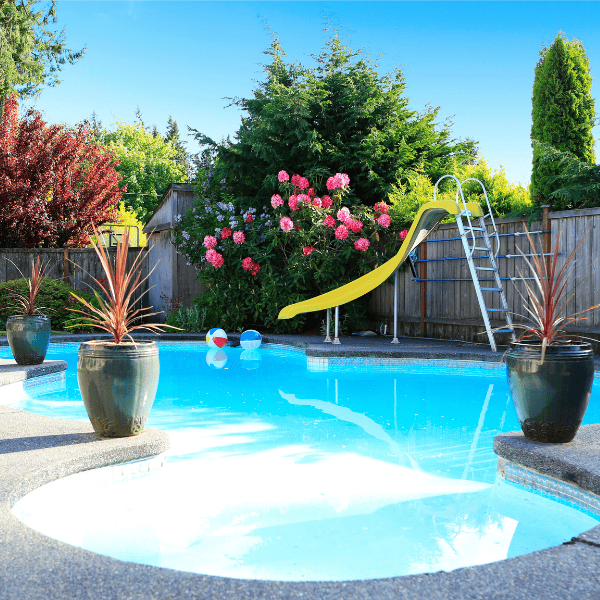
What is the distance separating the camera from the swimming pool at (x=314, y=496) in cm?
243

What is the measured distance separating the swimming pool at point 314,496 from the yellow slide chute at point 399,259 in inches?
110

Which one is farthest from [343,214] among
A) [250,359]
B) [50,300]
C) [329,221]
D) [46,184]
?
[46,184]

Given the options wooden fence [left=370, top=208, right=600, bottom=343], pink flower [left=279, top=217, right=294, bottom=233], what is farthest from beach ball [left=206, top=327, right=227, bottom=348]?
wooden fence [left=370, top=208, right=600, bottom=343]

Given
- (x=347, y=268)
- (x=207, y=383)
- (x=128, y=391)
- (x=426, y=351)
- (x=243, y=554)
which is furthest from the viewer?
(x=347, y=268)

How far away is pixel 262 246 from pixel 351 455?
7.05 metres

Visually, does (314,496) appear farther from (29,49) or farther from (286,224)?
(29,49)

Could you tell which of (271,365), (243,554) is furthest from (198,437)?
(271,365)

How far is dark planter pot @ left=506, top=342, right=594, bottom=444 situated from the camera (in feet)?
9.89

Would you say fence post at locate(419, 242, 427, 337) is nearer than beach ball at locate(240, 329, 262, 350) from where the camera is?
No

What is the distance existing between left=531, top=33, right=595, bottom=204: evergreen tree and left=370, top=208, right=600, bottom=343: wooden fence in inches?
34.0

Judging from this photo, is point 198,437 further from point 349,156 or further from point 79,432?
point 349,156

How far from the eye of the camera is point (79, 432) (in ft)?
11.4

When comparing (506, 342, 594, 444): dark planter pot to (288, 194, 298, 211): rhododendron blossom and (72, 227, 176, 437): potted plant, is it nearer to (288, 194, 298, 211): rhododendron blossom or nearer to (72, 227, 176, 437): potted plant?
(72, 227, 176, 437): potted plant

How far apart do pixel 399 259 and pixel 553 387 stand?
5193 millimetres
